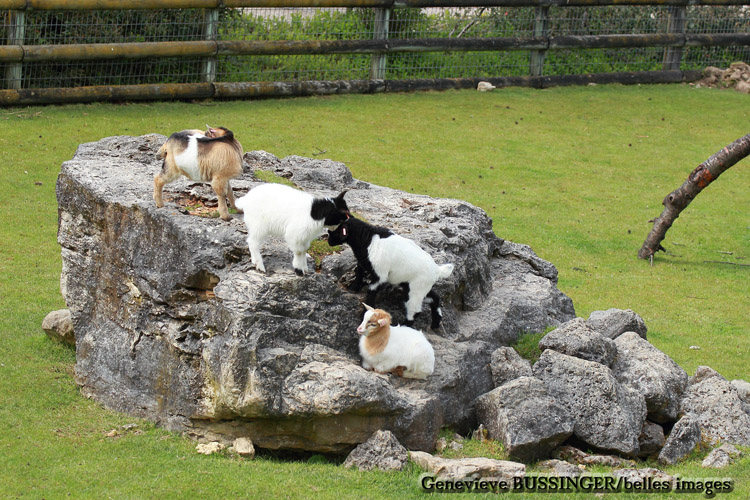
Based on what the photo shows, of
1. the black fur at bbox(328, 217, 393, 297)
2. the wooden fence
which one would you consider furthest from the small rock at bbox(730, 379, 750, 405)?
the wooden fence

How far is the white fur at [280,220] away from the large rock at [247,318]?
266mm

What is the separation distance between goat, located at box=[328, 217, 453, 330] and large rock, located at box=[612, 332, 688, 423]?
7.60 ft

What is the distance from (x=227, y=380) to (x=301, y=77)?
46.5 ft

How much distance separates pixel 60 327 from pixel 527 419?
5680 millimetres

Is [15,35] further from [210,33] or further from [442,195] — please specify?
[442,195]

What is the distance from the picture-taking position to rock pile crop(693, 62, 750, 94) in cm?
2609

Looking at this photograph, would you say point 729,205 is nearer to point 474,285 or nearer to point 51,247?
point 474,285

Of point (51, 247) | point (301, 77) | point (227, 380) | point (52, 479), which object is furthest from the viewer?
point (301, 77)

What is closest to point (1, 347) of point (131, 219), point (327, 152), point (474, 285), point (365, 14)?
point (131, 219)

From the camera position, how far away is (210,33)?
64.2ft

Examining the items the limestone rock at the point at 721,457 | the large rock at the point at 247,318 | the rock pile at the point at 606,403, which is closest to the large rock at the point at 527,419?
the rock pile at the point at 606,403

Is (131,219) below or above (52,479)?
above

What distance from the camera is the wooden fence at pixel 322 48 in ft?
58.4

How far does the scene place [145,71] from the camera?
19344mm
